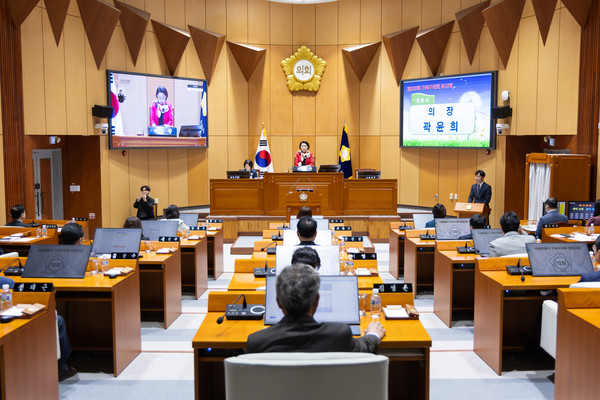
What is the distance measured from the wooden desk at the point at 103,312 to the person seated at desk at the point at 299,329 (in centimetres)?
293

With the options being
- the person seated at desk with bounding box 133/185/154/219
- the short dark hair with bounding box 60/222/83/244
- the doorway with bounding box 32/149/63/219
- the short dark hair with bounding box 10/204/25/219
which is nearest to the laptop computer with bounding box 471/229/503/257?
the short dark hair with bounding box 60/222/83/244

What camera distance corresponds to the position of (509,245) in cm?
621

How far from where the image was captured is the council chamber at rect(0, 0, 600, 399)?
13.2 feet

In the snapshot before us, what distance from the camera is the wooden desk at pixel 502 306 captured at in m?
5.21

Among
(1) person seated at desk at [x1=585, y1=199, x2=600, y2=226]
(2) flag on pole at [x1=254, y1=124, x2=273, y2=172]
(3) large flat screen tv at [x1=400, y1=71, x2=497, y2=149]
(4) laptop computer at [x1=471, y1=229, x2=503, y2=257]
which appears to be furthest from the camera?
(2) flag on pole at [x1=254, y1=124, x2=273, y2=172]

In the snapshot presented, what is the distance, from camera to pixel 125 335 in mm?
5520

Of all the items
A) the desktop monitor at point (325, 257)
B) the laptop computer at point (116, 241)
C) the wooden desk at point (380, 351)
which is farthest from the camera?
the laptop computer at point (116, 241)

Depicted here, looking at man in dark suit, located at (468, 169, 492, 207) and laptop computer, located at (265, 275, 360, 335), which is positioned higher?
man in dark suit, located at (468, 169, 492, 207)

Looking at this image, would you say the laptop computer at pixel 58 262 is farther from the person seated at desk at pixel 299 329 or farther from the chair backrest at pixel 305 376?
the chair backrest at pixel 305 376

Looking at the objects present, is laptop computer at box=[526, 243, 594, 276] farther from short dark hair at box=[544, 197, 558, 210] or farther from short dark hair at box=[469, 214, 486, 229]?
short dark hair at box=[544, 197, 558, 210]

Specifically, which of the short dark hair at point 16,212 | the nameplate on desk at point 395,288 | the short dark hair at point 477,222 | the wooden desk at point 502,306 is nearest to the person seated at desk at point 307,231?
the nameplate on desk at point 395,288

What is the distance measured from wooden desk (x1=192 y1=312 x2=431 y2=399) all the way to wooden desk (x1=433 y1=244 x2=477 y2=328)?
2627mm

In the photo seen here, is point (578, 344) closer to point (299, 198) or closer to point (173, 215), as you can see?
point (173, 215)

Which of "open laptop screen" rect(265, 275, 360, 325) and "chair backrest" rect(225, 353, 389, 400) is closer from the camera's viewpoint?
"chair backrest" rect(225, 353, 389, 400)
